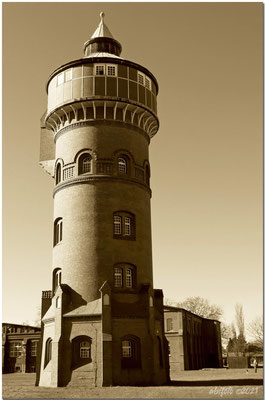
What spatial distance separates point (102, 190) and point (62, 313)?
8.07 metres

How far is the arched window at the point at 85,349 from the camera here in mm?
27219

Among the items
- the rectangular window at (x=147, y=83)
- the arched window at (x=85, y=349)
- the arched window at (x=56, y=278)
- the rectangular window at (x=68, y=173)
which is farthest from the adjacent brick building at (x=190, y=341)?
the rectangular window at (x=147, y=83)

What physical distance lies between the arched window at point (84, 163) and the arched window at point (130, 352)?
1096 centimetres

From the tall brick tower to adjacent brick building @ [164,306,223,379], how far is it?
71.3ft

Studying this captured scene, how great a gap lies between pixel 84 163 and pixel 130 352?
12.4 m

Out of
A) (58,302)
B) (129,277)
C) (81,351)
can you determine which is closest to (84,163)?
(129,277)

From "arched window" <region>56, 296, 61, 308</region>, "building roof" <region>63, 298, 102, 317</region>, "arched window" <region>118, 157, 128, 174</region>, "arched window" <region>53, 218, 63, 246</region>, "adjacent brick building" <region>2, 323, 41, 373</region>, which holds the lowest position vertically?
"adjacent brick building" <region>2, 323, 41, 373</region>

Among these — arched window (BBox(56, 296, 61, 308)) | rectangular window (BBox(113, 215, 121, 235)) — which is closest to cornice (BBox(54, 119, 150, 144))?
rectangular window (BBox(113, 215, 121, 235))

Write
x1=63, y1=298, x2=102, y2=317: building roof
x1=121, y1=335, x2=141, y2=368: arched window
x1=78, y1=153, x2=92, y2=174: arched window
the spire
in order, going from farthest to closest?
the spire < x1=78, y1=153, x2=92, y2=174: arched window < x1=63, y1=298, x2=102, y2=317: building roof < x1=121, y1=335, x2=141, y2=368: arched window

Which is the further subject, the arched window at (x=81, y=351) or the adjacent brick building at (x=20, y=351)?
the adjacent brick building at (x=20, y=351)

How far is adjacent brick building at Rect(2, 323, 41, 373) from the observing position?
2264 inches

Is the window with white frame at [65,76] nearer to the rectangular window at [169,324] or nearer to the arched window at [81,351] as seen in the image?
the arched window at [81,351]

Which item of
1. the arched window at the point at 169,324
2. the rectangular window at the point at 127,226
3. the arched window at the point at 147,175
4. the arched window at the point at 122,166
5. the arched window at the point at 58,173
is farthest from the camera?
the arched window at the point at 169,324

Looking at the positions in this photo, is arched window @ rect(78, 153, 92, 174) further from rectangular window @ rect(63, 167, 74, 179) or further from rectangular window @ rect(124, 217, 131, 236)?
rectangular window @ rect(124, 217, 131, 236)
